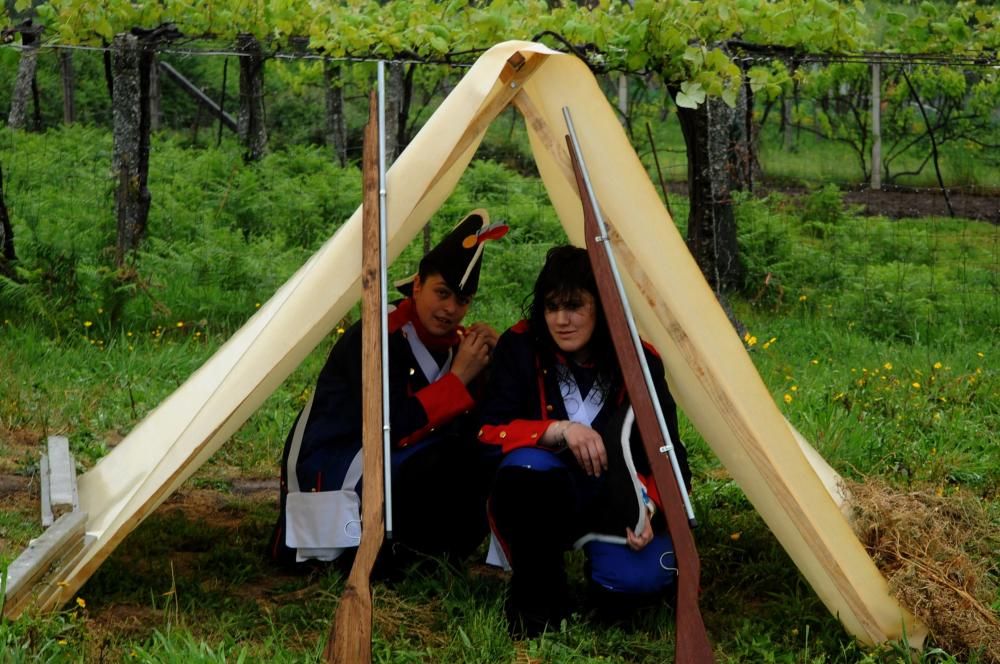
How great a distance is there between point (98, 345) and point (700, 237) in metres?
3.69

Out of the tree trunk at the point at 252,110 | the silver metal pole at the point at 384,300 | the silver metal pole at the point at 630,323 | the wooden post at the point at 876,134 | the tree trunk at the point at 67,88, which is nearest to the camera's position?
the silver metal pole at the point at 384,300

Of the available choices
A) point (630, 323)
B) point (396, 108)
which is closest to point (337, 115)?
point (396, 108)

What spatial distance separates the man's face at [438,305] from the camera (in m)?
4.34

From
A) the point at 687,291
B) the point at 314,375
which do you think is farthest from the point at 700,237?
the point at 687,291


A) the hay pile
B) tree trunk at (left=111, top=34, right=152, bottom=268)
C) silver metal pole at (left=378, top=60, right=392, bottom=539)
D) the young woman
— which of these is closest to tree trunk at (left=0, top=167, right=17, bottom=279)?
tree trunk at (left=111, top=34, right=152, bottom=268)

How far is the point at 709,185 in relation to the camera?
780cm

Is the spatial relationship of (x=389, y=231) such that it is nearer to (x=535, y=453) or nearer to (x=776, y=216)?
(x=535, y=453)

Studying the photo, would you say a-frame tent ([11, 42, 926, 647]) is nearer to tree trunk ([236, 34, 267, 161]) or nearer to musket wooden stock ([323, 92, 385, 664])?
musket wooden stock ([323, 92, 385, 664])

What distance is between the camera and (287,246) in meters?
10.3

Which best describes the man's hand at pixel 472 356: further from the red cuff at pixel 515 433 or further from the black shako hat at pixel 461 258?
the red cuff at pixel 515 433

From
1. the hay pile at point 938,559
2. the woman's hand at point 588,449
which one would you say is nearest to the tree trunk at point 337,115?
the hay pile at point 938,559

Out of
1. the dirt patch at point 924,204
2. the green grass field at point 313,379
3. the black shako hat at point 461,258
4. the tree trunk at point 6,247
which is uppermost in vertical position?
the black shako hat at point 461,258

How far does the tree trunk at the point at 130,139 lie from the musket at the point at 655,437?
5127mm

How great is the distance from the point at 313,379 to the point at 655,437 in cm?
372
